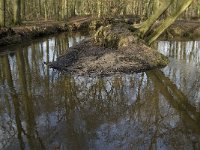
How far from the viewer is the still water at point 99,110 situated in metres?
7.59

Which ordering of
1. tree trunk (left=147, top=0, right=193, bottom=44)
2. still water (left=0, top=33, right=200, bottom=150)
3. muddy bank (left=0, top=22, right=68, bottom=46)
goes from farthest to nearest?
muddy bank (left=0, top=22, right=68, bottom=46)
tree trunk (left=147, top=0, right=193, bottom=44)
still water (left=0, top=33, right=200, bottom=150)

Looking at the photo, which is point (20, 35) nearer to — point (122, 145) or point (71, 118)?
point (71, 118)

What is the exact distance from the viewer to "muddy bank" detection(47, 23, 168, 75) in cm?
1480

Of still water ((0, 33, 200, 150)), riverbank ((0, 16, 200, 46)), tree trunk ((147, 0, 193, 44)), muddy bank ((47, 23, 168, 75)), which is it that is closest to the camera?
still water ((0, 33, 200, 150))

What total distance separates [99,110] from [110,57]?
6.35 m

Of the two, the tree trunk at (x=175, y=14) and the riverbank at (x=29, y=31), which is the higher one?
the tree trunk at (x=175, y=14)

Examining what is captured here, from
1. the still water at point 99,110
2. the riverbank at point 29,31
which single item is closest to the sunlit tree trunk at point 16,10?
the riverbank at point 29,31

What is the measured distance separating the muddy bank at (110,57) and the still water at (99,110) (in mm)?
742

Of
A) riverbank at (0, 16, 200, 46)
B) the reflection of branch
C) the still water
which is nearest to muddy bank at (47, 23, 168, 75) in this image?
the still water

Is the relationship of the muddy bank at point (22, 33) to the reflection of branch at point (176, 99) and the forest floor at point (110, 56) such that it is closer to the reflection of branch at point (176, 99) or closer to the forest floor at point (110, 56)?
the forest floor at point (110, 56)

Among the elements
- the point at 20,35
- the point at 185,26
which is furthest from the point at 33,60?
the point at 185,26

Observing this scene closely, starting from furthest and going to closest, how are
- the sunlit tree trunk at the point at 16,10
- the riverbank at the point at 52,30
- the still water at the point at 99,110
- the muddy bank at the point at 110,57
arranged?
the sunlit tree trunk at the point at 16,10 → the riverbank at the point at 52,30 → the muddy bank at the point at 110,57 → the still water at the point at 99,110

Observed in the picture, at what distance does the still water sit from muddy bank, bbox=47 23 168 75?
74cm

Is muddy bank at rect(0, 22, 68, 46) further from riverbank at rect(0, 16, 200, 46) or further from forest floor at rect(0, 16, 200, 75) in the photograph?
forest floor at rect(0, 16, 200, 75)
